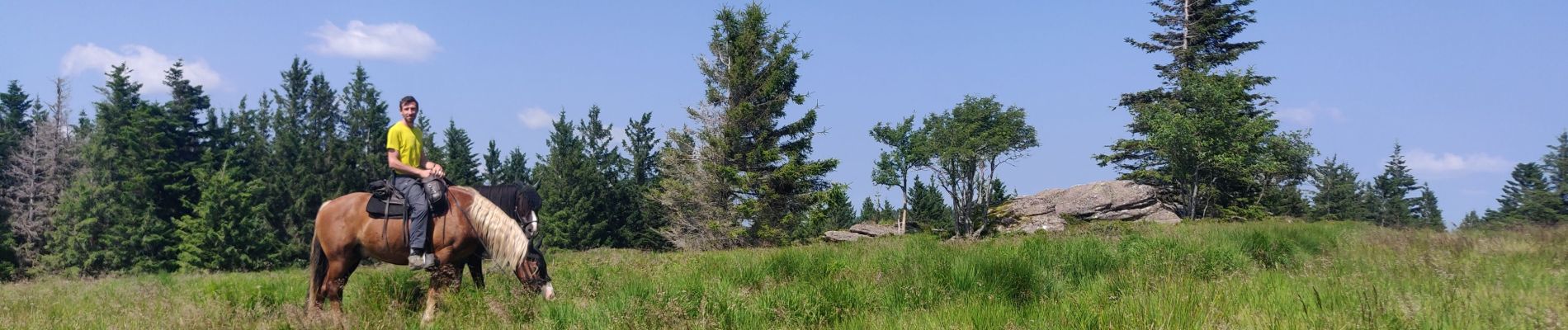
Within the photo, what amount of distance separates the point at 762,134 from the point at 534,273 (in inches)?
1079

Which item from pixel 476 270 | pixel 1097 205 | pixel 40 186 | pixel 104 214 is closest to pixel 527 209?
pixel 476 270

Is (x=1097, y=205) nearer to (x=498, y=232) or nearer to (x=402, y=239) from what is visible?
(x=498, y=232)

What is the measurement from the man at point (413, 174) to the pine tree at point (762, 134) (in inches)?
1017

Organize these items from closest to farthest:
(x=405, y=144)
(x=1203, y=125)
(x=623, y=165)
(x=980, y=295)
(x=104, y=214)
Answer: (x=980, y=295)
(x=405, y=144)
(x=1203, y=125)
(x=104, y=214)
(x=623, y=165)

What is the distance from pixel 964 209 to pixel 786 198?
84.5 feet

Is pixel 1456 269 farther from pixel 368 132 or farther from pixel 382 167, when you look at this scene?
pixel 368 132

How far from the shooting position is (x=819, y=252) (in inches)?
349

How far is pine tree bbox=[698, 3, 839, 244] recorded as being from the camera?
111ft

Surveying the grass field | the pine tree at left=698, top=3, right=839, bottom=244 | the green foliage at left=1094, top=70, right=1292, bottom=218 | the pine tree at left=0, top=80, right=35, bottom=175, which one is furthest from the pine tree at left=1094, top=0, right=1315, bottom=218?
the pine tree at left=0, top=80, right=35, bottom=175

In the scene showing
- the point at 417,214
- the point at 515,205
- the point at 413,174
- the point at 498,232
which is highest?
the point at 413,174

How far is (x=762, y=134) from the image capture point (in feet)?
111

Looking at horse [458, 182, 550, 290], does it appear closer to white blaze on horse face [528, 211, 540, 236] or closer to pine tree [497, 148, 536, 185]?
white blaze on horse face [528, 211, 540, 236]

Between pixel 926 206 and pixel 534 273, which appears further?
pixel 926 206

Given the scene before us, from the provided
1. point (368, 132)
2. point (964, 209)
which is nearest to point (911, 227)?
point (964, 209)
